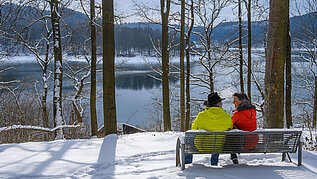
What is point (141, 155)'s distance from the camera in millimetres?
4961

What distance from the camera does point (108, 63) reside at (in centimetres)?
Answer: 634

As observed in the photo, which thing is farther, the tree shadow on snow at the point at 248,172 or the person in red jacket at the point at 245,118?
the person in red jacket at the point at 245,118

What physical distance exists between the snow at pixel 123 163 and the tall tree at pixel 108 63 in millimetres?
819

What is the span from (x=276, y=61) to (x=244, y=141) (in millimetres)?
2616

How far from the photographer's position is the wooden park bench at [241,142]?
359cm

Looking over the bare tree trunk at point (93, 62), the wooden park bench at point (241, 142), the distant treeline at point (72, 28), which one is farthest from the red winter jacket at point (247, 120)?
the bare tree trunk at point (93, 62)

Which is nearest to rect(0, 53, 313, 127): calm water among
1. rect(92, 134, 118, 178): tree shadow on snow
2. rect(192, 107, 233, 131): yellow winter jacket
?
rect(92, 134, 118, 178): tree shadow on snow

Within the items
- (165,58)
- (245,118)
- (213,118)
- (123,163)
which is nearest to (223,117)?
(213,118)

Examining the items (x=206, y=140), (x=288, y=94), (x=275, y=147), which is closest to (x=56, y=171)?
(x=206, y=140)

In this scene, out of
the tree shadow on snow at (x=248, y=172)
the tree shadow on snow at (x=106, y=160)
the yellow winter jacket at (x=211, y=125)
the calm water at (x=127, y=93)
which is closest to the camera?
the tree shadow on snow at (x=248, y=172)

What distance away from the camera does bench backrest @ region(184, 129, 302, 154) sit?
360cm

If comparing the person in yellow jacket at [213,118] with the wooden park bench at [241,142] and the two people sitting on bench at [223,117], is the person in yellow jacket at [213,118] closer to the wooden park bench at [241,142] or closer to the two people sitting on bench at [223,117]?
the two people sitting on bench at [223,117]

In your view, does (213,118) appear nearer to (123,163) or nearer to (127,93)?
(123,163)

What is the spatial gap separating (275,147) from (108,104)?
4.16 m
